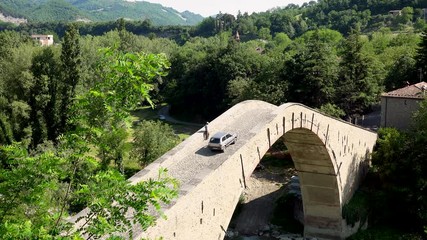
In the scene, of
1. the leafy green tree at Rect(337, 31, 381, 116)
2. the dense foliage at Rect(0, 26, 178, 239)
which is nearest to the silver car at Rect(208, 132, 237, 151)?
the dense foliage at Rect(0, 26, 178, 239)

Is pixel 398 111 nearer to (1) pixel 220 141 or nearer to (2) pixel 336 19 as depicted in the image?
(1) pixel 220 141

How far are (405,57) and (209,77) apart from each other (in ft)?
94.0

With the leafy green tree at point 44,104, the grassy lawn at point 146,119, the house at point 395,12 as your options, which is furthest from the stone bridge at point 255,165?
the house at point 395,12

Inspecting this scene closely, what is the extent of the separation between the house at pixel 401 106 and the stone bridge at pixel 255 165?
185 inches

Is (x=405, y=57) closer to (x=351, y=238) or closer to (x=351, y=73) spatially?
(x=351, y=73)

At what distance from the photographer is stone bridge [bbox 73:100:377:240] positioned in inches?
623

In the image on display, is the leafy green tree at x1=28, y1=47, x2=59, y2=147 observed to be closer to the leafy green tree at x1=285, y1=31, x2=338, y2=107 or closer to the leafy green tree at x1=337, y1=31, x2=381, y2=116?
the leafy green tree at x1=285, y1=31, x2=338, y2=107

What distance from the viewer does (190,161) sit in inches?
754

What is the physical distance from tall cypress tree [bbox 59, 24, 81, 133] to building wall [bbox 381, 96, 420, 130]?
29.7m

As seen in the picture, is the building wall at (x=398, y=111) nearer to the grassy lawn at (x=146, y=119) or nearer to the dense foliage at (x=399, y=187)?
the dense foliage at (x=399, y=187)

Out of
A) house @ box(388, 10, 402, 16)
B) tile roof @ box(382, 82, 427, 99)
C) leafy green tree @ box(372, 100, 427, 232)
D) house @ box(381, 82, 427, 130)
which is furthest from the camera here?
house @ box(388, 10, 402, 16)

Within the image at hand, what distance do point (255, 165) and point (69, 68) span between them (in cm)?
3118

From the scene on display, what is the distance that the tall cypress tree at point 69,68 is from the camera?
150ft

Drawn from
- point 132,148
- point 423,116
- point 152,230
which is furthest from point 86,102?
point 132,148
